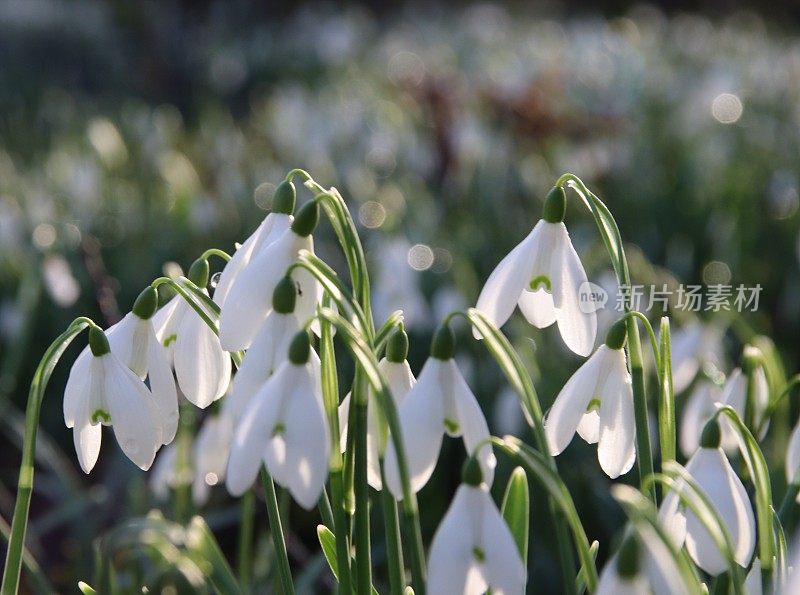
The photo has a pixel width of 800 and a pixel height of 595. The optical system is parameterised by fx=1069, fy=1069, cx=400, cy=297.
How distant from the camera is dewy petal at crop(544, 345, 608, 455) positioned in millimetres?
925

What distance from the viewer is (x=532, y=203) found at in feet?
12.1

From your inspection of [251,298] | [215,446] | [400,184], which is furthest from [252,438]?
[400,184]

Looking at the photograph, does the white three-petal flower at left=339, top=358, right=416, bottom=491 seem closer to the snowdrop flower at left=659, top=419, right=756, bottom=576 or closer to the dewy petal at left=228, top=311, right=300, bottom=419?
the dewy petal at left=228, top=311, right=300, bottom=419

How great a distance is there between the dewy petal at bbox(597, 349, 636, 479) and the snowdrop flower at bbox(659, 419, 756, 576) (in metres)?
0.07

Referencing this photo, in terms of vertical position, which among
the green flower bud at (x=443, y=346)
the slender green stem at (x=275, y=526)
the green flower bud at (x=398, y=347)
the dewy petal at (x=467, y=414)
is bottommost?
the slender green stem at (x=275, y=526)

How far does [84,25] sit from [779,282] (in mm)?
7114

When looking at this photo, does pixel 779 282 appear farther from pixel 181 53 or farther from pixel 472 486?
pixel 181 53

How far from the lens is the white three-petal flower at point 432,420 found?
31.9 inches

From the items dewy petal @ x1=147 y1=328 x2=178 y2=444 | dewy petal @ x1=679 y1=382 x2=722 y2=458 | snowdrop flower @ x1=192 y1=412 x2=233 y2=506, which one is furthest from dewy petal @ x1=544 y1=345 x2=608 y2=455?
snowdrop flower @ x1=192 y1=412 x2=233 y2=506

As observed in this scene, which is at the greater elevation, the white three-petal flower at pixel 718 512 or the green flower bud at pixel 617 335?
the green flower bud at pixel 617 335

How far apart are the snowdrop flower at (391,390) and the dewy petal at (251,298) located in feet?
0.35

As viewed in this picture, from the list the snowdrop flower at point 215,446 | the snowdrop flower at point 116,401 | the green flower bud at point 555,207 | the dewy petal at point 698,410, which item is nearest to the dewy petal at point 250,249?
the snowdrop flower at point 116,401

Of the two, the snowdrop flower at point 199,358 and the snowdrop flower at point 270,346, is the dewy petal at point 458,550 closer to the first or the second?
the snowdrop flower at point 270,346

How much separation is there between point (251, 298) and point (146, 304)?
0.14 m
